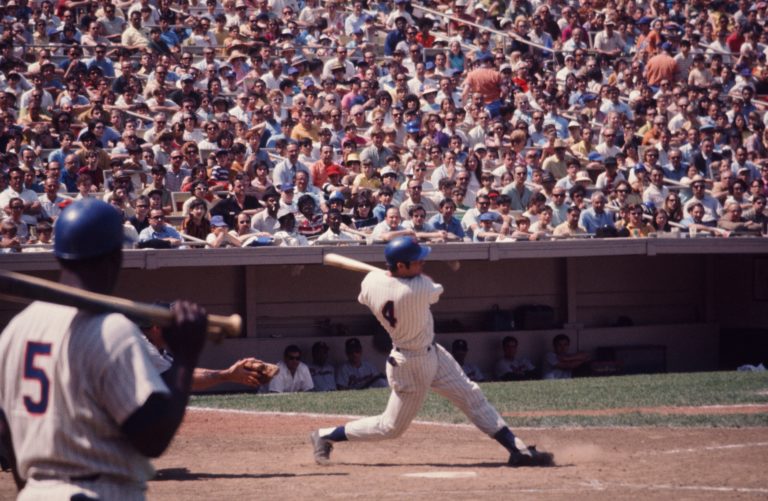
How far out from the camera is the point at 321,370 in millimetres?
15070

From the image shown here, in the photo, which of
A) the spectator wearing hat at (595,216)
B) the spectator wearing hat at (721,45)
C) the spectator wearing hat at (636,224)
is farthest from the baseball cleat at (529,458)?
the spectator wearing hat at (721,45)

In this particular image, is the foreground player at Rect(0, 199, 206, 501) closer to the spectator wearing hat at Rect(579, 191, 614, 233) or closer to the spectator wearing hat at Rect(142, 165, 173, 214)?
the spectator wearing hat at Rect(142, 165, 173, 214)

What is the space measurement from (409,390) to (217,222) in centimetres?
624

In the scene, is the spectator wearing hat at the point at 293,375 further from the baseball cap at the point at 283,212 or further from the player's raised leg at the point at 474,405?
the player's raised leg at the point at 474,405

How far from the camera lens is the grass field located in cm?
1102

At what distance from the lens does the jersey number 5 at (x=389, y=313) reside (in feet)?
27.0

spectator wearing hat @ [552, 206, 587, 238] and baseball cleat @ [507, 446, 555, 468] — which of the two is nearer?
baseball cleat @ [507, 446, 555, 468]

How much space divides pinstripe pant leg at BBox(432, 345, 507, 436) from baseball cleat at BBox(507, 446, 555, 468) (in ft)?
0.79

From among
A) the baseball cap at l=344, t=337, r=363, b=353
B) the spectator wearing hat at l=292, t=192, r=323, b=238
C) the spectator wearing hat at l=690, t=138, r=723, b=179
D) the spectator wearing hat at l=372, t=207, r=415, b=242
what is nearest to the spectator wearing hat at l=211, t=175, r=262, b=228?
the spectator wearing hat at l=292, t=192, r=323, b=238

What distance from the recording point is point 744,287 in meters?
18.0

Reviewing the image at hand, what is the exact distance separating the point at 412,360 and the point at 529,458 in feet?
3.62

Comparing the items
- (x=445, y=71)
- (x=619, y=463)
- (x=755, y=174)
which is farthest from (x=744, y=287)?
(x=619, y=463)

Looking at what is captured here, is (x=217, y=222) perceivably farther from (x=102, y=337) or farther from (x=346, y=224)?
(x=102, y=337)

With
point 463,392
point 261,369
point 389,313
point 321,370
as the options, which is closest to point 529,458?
point 463,392
